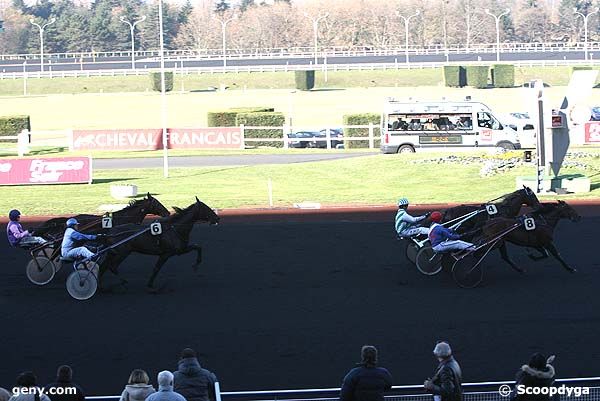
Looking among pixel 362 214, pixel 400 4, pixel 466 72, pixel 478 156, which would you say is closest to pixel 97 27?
pixel 400 4

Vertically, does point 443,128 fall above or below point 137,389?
above

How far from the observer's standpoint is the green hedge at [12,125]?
183ft

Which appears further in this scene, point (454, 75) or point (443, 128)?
point (454, 75)

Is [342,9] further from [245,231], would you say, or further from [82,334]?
[82,334]

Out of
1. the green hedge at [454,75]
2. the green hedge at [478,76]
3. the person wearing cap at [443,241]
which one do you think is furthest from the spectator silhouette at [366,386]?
the green hedge at [478,76]

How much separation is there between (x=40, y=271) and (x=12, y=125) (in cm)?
3978

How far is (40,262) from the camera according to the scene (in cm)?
1814

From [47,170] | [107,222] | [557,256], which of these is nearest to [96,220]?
[107,222]

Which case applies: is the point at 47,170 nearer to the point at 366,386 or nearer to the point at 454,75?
the point at 366,386

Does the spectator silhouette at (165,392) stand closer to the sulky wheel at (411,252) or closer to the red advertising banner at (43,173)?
the sulky wheel at (411,252)

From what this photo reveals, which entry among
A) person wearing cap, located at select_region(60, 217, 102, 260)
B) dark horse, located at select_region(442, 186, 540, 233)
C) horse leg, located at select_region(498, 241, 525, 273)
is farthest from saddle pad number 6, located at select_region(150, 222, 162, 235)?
horse leg, located at select_region(498, 241, 525, 273)

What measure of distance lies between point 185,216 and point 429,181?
1716 centimetres

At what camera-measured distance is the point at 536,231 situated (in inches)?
696

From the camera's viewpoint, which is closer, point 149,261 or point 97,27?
point 149,261
